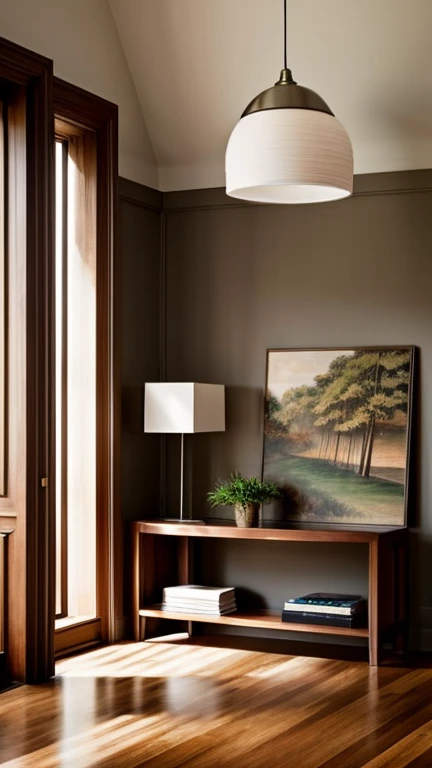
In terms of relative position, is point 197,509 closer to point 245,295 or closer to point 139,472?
point 139,472

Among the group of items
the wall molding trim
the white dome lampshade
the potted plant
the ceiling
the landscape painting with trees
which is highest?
the ceiling

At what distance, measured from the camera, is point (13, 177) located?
5074mm

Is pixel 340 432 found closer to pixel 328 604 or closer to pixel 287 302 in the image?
pixel 287 302

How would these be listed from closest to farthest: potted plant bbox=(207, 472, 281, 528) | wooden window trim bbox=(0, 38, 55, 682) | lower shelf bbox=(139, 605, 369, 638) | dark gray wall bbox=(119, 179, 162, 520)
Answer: wooden window trim bbox=(0, 38, 55, 682), lower shelf bbox=(139, 605, 369, 638), potted plant bbox=(207, 472, 281, 528), dark gray wall bbox=(119, 179, 162, 520)

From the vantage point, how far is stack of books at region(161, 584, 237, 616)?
583cm

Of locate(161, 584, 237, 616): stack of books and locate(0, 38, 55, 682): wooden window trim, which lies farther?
locate(161, 584, 237, 616): stack of books

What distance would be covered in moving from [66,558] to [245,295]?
188 centimetres

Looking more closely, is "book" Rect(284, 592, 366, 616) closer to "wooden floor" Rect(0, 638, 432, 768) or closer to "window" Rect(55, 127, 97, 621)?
"wooden floor" Rect(0, 638, 432, 768)

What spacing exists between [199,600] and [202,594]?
4cm

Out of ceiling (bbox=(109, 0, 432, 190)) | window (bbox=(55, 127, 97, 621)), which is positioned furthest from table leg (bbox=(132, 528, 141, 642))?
ceiling (bbox=(109, 0, 432, 190))

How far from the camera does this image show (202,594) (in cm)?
587

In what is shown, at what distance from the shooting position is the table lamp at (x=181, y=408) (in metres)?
5.81

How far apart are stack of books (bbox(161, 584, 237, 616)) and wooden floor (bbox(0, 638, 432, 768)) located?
301 mm

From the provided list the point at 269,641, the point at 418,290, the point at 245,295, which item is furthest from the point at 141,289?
the point at 269,641
